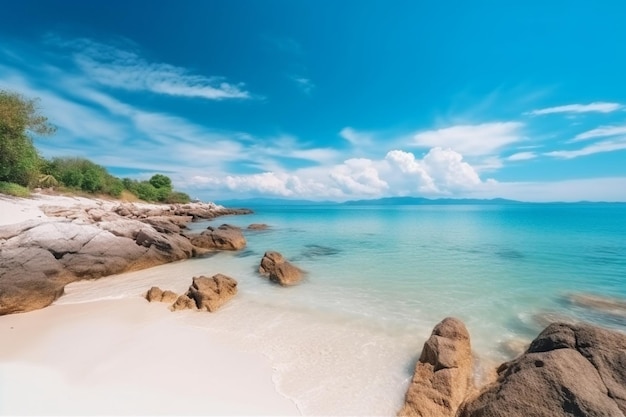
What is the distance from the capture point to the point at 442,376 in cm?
557

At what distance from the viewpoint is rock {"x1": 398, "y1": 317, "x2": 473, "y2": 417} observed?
516cm

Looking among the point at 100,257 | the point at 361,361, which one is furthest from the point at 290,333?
the point at 100,257

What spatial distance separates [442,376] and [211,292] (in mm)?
8068

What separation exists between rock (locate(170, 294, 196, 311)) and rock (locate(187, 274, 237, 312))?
0.54ft

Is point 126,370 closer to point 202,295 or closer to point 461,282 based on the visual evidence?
point 202,295

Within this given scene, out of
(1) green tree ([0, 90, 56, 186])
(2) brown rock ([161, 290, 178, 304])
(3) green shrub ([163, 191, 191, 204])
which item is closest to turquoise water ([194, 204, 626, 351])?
(2) brown rock ([161, 290, 178, 304])

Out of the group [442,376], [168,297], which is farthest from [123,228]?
[442,376]

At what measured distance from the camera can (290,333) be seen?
8320mm

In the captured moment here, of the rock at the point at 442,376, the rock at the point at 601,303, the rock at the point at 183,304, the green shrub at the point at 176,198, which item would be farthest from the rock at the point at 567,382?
the green shrub at the point at 176,198

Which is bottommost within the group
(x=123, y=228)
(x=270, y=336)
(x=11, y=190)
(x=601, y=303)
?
(x=270, y=336)

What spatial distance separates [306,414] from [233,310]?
568 centimetres

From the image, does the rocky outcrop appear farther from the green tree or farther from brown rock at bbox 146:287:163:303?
the green tree

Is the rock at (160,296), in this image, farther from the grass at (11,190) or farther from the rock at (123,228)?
the grass at (11,190)

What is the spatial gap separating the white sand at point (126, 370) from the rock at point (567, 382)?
349cm
